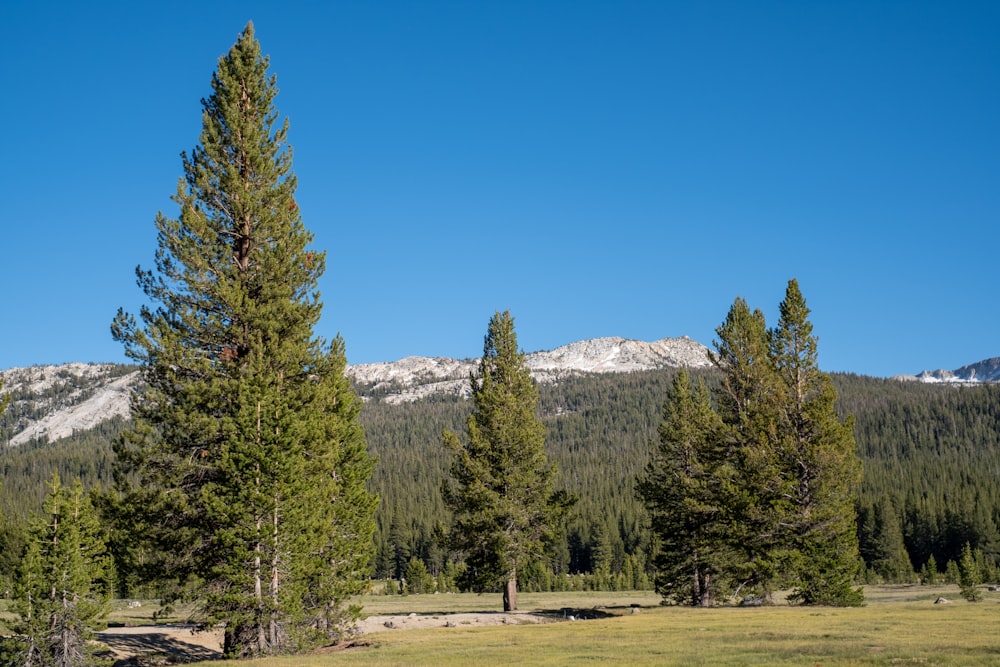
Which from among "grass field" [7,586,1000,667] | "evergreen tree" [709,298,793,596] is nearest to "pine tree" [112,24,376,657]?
"grass field" [7,586,1000,667]

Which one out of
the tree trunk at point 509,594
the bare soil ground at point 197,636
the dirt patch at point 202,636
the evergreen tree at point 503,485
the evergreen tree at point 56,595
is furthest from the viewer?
the tree trunk at point 509,594

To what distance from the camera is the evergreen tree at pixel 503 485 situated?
40719 mm

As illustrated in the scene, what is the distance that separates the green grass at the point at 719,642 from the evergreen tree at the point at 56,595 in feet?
20.3

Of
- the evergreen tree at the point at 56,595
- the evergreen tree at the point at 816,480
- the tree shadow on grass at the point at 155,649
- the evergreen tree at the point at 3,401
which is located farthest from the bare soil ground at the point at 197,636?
the evergreen tree at the point at 816,480

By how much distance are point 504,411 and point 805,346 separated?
15.7 metres

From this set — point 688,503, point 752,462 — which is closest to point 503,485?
point 688,503

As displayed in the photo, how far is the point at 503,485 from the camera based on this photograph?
41750mm

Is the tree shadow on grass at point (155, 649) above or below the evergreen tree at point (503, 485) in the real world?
below

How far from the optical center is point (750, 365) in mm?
42188

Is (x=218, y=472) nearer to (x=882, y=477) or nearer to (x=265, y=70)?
(x=265, y=70)

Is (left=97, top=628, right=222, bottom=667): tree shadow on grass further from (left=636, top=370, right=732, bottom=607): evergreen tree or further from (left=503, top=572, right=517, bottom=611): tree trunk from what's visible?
(left=636, top=370, right=732, bottom=607): evergreen tree

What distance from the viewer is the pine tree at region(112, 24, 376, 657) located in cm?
2311

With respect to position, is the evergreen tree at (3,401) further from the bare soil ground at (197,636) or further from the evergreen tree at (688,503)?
the evergreen tree at (688,503)

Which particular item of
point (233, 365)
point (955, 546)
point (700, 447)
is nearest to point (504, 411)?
point (700, 447)
